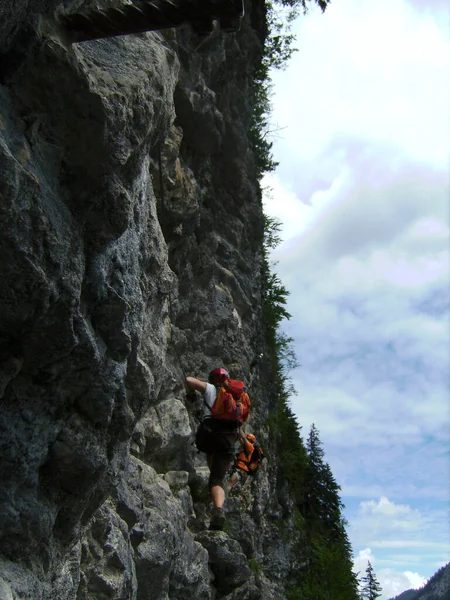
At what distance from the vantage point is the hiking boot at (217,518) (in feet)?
30.0

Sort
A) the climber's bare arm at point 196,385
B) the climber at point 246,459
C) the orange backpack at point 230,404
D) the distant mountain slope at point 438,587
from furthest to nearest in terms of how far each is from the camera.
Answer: the distant mountain slope at point 438,587, the climber at point 246,459, the climber's bare arm at point 196,385, the orange backpack at point 230,404

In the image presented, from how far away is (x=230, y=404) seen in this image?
895 cm

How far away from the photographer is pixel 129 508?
667 centimetres

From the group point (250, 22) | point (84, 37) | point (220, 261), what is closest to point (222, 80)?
point (250, 22)

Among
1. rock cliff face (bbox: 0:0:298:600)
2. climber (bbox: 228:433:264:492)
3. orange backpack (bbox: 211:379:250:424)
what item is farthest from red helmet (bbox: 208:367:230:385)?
rock cliff face (bbox: 0:0:298:600)

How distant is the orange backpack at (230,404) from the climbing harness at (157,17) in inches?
225

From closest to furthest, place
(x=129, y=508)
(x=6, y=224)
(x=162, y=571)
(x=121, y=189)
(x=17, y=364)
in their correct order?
(x=6, y=224) → (x=17, y=364) → (x=121, y=189) → (x=129, y=508) → (x=162, y=571)


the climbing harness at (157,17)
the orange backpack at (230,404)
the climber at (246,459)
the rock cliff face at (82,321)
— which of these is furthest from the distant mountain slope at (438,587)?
the climbing harness at (157,17)

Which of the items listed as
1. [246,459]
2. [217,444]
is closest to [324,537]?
[246,459]

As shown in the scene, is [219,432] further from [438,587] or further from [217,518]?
[438,587]

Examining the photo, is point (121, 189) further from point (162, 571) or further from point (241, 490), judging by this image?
point (241, 490)

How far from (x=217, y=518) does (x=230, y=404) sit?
1.88 m

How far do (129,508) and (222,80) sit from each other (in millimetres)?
10251

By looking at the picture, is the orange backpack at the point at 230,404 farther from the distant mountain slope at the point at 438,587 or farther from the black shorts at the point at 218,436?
the distant mountain slope at the point at 438,587
